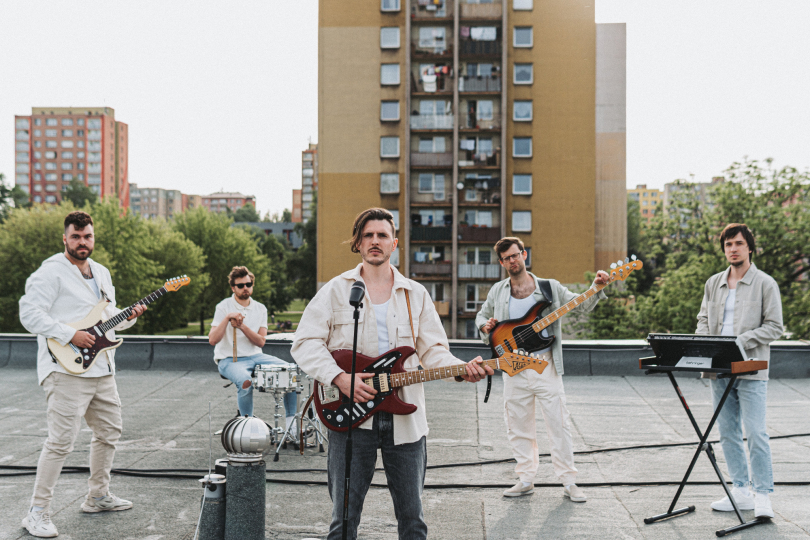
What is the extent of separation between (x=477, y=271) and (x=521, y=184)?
19.3 ft

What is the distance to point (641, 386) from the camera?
10344 mm

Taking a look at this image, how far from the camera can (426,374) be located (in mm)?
3480

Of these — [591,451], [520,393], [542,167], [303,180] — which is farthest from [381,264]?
[303,180]

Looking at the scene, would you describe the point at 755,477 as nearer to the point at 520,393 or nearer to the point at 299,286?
the point at 520,393

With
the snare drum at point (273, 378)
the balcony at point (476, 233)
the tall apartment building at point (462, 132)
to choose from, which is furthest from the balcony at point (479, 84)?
the snare drum at point (273, 378)

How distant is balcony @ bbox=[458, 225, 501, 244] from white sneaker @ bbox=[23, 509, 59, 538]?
124ft

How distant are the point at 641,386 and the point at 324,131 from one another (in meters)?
33.9

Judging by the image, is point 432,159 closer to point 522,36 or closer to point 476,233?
point 476,233

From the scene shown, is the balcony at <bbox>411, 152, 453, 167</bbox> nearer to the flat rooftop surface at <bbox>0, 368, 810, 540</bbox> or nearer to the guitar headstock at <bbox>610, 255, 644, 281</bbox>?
the flat rooftop surface at <bbox>0, 368, 810, 540</bbox>

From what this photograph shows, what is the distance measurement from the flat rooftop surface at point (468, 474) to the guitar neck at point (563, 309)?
1.32m

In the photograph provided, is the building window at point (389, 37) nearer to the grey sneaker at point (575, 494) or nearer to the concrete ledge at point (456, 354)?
the concrete ledge at point (456, 354)

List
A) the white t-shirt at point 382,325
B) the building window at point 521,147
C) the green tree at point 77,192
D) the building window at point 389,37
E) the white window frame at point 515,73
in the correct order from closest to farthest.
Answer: the white t-shirt at point 382,325
the building window at point 389,37
the white window frame at point 515,73
the building window at point 521,147
the green tree at point 77,192

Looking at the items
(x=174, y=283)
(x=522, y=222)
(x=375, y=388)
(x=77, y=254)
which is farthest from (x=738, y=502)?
(x=522, y=222)

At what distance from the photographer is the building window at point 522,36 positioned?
136 feet
